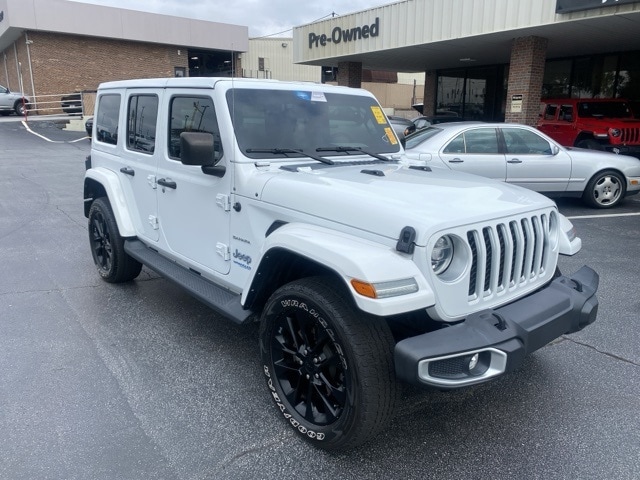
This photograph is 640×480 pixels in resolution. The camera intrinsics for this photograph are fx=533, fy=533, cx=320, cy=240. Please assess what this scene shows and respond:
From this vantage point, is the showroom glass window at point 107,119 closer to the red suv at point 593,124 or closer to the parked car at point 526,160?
the parked car at point 526,160

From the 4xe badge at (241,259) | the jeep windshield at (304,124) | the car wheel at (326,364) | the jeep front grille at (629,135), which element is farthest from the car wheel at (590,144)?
the car wheel at (326,364)

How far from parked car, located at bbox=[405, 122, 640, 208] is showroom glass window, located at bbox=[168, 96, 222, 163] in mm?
4697

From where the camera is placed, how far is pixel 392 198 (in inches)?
112

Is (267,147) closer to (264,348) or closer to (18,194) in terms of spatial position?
(264,348)

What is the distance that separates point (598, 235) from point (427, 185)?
5.37m

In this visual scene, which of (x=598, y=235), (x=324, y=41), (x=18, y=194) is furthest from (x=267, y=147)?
(x=324, y=41)

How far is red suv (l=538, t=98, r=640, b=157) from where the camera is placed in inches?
501

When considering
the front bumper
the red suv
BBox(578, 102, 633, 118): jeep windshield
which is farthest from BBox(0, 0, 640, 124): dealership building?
the front bumper

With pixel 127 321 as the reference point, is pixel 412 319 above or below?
above

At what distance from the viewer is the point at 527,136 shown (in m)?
8.75

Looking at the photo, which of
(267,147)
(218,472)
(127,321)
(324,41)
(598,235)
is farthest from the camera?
(324,41)

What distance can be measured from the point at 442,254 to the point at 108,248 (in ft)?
12.5

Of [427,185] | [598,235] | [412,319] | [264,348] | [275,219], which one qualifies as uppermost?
[427,185]

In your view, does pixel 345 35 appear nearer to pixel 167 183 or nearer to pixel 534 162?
pixel 534 162
